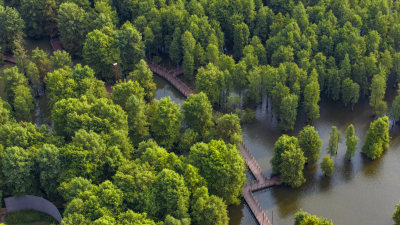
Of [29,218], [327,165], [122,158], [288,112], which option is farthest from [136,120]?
[327,165]

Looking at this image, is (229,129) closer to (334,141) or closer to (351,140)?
(334,141)

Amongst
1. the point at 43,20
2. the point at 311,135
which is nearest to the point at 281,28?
the point at 311,135

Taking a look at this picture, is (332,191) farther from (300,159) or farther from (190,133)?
(190,133)

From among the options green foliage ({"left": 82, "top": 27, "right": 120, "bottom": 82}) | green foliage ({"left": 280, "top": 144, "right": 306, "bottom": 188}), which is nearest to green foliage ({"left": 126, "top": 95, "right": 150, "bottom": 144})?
green foliage ({"left": 82, "top": 27, "right": 120, "bottom": 82})

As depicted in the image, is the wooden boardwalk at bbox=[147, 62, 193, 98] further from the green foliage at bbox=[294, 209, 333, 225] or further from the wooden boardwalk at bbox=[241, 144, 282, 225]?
the green foliage at bbox=[294, 209, 333, 225]

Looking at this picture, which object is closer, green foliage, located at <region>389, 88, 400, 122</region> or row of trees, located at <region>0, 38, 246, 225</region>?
row of trees, located at <region>0, 38, 246, 225</region>

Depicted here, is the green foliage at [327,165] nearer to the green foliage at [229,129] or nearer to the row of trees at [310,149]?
the row of trees at [310,149]
